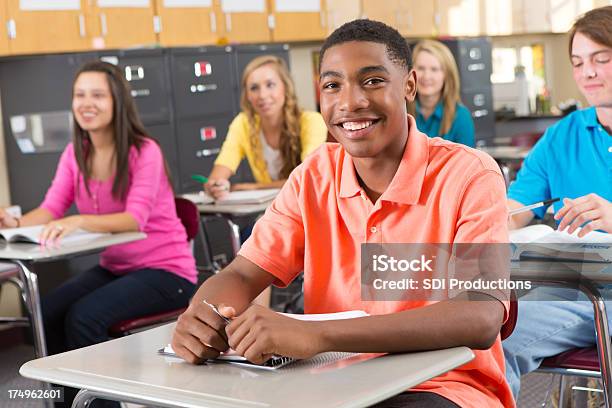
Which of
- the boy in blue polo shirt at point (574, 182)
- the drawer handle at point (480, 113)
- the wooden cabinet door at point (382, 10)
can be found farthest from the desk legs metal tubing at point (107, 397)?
the drawer handle at point (480, 113)

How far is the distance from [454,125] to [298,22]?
7.52ft

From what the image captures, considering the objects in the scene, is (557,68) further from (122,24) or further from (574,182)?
(574,182)

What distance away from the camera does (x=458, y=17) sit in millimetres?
8250

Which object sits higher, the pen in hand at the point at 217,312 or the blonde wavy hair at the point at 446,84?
the blonde wavy hair at the point at 446,84

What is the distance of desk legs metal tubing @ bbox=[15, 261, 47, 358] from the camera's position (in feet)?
10.4

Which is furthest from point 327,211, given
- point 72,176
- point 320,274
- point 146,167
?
point 72,176

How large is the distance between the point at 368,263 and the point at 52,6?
146 inches

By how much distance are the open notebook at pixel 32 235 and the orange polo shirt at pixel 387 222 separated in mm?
1404

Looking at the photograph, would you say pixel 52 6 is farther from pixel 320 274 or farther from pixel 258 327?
pixel 258 327

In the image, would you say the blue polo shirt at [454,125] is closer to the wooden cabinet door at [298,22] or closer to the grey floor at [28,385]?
the grey floor at [28,385]

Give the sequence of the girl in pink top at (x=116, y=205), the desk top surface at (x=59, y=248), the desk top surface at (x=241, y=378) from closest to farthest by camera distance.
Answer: the desk top surface at (x=241, y=378) < the desk top surface at (x=59, y=248) < the girl in pink top at (x=116, y=205)

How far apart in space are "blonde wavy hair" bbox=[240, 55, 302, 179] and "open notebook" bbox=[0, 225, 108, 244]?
1.42 meters

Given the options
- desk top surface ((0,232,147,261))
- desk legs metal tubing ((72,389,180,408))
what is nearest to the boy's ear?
desk legs metal tubing ((72,389,180,408))

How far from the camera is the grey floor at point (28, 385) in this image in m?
3.65
